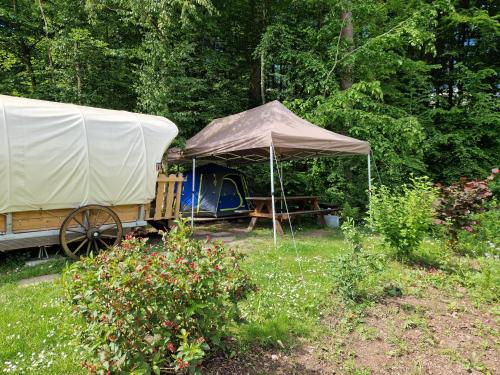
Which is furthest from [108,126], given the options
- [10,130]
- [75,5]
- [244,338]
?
[75,5]

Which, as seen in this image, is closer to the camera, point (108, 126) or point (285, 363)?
point (285, 363)

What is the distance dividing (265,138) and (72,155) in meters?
3.48

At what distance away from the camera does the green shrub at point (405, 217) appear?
16.7ft

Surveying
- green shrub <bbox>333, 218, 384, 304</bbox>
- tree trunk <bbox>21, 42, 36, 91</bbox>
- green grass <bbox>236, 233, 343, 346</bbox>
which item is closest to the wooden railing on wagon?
green grass <bbox>236, 233, 343, 346</bbox>

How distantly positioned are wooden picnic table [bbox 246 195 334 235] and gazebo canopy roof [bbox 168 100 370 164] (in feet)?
4.17

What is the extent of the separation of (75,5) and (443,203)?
12.2m

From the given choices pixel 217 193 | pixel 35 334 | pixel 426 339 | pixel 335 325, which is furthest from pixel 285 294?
pixel 217 193

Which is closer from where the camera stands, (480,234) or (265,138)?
(480,234)

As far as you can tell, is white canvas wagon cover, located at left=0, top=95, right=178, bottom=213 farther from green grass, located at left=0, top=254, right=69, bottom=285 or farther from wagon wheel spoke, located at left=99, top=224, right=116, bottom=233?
green grass, located at left=0, top=254, right=69, bottom=285

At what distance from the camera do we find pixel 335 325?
3523mm

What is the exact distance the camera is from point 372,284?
14.6 feet

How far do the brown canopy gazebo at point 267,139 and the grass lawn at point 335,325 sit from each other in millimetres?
2836

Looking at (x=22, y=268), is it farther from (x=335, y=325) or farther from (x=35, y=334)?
(x=335, y=325)

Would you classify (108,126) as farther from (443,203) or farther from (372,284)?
(443,203)
